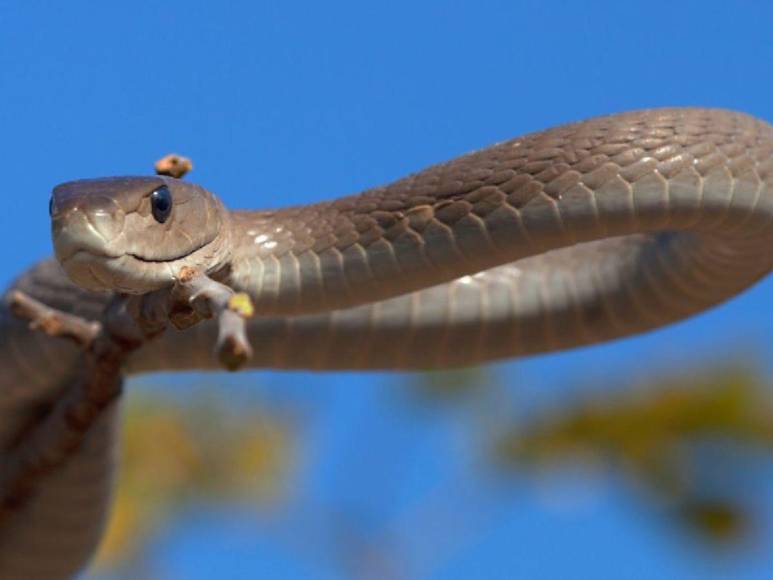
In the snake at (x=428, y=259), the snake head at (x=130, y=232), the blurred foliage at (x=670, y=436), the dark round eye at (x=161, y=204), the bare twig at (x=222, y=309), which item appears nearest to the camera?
the bare twig at (x=222, y=309)

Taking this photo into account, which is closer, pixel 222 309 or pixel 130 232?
pixel 222 309

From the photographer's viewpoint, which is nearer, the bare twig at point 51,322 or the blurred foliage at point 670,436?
the bare twig at point 51,322

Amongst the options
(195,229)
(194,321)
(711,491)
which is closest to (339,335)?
(195,229)

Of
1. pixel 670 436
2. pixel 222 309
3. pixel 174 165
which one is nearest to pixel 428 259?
pixel 174 165

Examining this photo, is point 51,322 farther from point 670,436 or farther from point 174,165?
point 670,436

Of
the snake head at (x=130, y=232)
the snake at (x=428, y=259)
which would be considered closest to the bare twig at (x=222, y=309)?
the snake head at (x=130, y=232)

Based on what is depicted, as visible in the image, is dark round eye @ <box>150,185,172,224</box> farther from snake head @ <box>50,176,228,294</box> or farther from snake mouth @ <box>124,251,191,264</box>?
snake mouth @ <box>124,251,191,264</box>

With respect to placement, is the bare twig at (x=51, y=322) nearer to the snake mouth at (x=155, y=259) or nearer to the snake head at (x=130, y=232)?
the snake head at (x=130, y=232)

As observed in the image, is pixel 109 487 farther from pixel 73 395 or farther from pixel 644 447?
pixel 644 447
